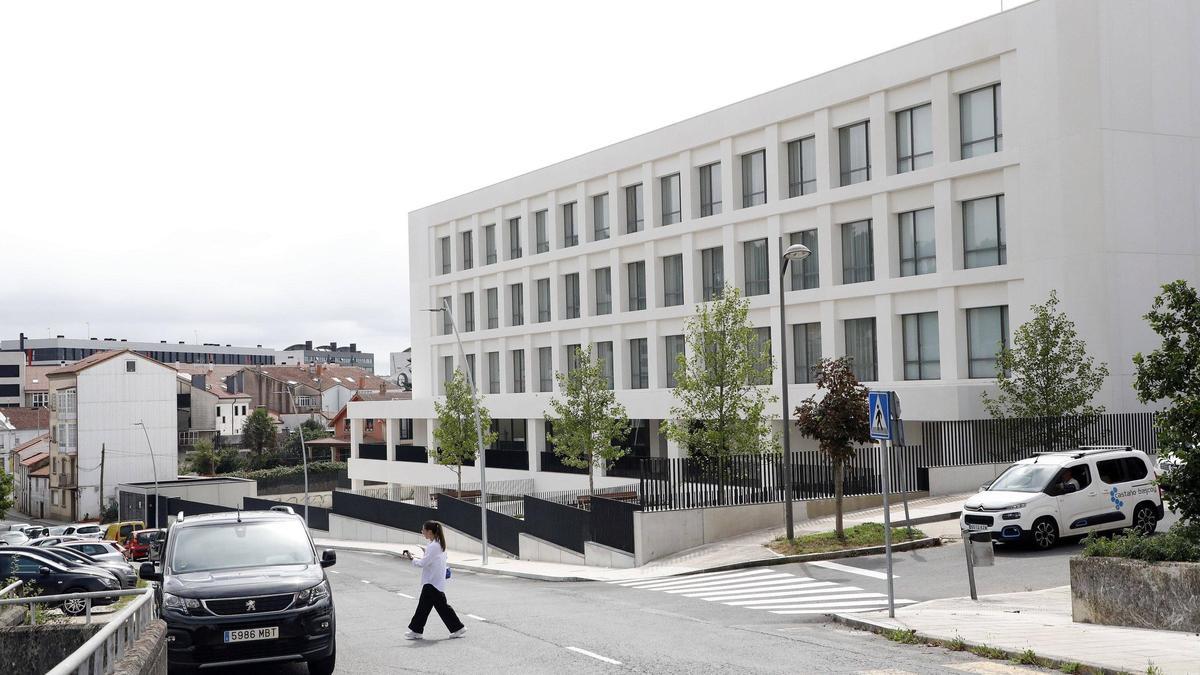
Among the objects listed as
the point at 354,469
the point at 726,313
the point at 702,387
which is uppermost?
the point at 726,313

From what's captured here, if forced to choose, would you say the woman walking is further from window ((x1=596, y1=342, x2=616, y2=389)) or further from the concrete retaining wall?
window ((x1=596, y1=342, x2=616, y2=389))

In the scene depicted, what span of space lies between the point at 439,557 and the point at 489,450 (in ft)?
144

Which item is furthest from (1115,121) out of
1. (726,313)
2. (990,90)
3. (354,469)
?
(354,469)

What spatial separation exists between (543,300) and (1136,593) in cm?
4532

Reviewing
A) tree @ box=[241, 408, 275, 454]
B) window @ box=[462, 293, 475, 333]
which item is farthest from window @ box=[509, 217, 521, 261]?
tree @ box=[241, 408, 275, 454]

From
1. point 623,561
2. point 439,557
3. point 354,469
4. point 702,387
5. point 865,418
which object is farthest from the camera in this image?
point 354,469

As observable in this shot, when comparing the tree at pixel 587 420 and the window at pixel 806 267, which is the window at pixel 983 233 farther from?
the tree at pixel 587 420

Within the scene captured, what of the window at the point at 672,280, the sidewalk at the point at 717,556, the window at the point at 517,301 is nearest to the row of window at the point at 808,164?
the window at the point at 672,280

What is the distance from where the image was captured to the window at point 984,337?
3591cm

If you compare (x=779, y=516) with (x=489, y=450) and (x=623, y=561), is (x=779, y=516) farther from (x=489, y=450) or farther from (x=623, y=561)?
(x=489, y=450)

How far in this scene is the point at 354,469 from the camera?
229 feet

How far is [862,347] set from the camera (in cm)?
4044

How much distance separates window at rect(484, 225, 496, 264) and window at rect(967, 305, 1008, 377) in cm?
3006

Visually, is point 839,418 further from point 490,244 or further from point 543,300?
point 490,244
